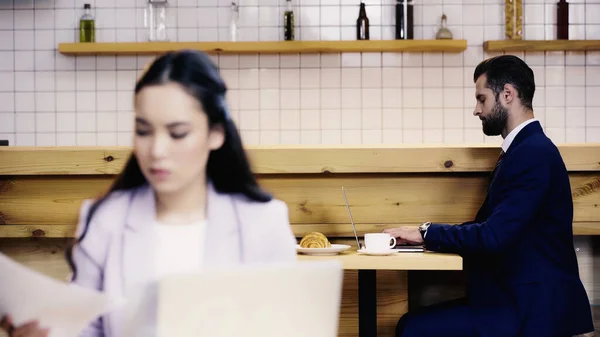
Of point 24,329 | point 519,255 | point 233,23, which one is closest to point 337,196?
point 519,255

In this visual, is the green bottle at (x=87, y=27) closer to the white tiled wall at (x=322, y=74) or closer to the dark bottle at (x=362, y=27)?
the white tiled wall at (x=322, y=74)

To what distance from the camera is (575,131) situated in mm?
4051

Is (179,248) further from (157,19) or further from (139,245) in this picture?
(157,19)

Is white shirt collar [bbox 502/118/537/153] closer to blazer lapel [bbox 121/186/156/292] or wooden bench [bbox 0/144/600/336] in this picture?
wooden bench [bbox 0/144/600/336]

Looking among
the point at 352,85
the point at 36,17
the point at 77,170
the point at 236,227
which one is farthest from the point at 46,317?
the point at 36,17

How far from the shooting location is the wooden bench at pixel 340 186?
287 centimetres

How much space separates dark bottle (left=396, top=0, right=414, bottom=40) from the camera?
3.95 m

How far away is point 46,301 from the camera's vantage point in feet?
2.99

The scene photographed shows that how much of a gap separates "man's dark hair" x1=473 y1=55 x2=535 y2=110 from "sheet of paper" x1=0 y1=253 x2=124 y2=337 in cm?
200

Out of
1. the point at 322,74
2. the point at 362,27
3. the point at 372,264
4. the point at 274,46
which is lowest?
the point at 372,264

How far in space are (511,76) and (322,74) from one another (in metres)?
1.53

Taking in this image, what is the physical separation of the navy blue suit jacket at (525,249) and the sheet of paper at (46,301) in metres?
1.63

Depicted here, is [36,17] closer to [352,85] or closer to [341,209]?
[352,85]

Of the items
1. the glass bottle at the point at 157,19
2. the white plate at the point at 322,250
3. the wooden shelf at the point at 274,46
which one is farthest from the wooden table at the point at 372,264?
the glass bottle at the point at 157,19
